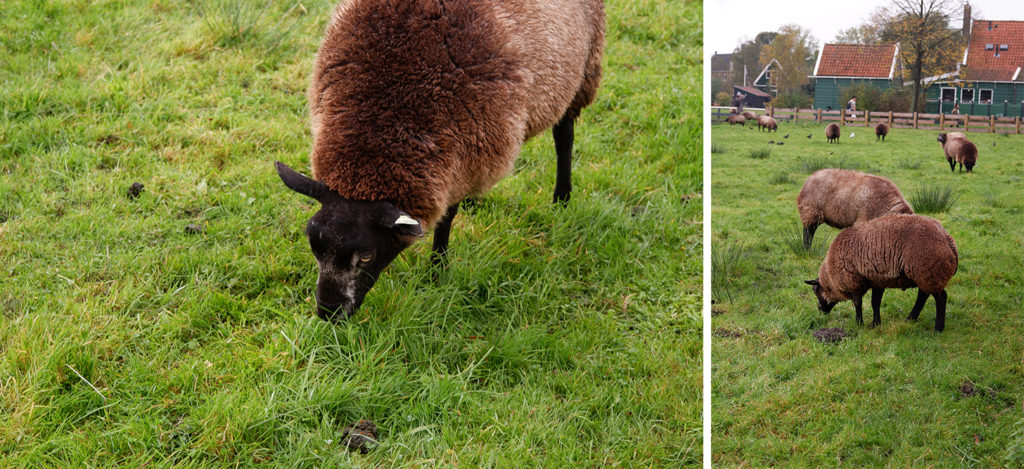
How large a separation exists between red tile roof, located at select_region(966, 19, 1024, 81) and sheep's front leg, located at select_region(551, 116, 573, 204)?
3.92m

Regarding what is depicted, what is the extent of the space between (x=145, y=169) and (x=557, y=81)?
3.61m

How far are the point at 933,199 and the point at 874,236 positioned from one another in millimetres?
229

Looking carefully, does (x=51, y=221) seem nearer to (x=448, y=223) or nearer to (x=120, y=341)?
(x=120, y=341)

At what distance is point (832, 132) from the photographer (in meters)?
2.74

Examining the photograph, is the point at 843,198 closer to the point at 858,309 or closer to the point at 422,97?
the point at 858,309

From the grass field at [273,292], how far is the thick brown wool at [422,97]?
33.0 inches

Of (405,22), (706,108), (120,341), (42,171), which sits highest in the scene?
(405,22)

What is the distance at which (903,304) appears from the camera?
256cm

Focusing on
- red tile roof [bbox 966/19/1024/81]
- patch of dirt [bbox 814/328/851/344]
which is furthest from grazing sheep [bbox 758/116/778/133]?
patch of dirt [bbox 814/328/851/344]

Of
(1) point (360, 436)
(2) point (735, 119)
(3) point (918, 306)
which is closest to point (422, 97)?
(1) point (360, 436)

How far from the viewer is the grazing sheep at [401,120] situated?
415 centimetres

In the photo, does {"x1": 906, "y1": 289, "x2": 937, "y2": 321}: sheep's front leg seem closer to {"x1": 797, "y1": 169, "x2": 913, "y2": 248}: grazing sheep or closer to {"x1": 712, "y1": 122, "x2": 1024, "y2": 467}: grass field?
{"x1": 712, "y1": 122, "x2": 1024, "y2": 467}: grass field

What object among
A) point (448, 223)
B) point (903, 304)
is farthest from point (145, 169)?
point (903, 304)

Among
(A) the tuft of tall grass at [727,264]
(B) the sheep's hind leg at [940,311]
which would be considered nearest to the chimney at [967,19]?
(B) the sheep's hind leg at [940,311]
